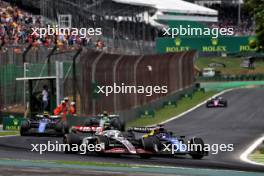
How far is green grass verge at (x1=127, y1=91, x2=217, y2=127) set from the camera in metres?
39.5

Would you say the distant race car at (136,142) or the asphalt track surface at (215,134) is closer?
the asphalt track surface at (215,134)

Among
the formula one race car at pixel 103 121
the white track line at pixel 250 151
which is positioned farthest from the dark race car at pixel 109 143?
the formula one race car at pixel 103 121

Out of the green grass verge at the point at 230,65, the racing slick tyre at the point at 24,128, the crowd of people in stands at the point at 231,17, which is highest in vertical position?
the crowd of people in stands at the point at 231,17

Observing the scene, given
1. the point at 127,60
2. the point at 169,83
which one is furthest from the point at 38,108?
the point at 169,83

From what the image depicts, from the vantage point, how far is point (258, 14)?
96.7 feet

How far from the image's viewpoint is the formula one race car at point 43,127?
90.3 feet

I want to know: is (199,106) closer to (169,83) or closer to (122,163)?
(169,83)

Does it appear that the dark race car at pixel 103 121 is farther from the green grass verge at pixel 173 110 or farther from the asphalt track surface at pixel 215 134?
the green grass verge at pixel 173 110

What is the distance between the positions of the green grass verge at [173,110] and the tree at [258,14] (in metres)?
8.79

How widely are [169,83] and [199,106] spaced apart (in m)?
5.63

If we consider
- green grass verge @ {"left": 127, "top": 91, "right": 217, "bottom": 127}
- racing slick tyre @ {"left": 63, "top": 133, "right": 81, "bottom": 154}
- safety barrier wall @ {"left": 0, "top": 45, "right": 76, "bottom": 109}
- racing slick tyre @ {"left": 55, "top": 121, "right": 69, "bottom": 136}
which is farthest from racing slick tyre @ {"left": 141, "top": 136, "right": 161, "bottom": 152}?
green grass verge @ {"left": 127, "top": 91, "right": 217, "bottom": 127}

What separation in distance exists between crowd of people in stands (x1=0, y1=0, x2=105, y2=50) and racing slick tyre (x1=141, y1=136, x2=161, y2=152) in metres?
10.7

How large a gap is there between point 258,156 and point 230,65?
170 feet

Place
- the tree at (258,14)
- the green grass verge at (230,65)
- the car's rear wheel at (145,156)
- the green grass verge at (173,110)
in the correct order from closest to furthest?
the car's rear wheel at (145,156), the tree at (258,14), the green grass verge at (173,110), the green grass verge at (230,65)
